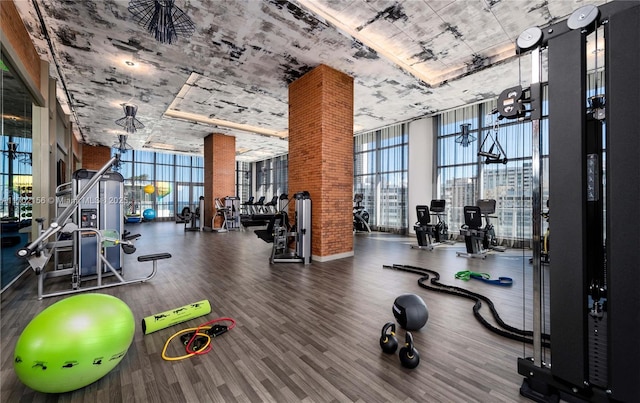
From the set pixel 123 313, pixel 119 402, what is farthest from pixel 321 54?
pixel 119 402

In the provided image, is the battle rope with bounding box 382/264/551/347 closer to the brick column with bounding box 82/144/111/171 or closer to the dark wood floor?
the dark wood floor

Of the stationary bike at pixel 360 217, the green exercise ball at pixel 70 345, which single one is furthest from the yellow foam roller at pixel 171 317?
the stationary bike at pixel 360 217

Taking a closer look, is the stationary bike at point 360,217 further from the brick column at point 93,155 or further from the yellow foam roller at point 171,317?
the brick column at point 93,155

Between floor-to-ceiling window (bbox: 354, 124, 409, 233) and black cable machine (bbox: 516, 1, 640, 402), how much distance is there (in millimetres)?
8416

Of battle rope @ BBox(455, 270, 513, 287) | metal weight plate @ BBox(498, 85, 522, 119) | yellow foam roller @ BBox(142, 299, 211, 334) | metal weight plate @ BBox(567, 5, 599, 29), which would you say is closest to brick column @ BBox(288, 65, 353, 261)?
battle rope @ BBox(455, 270, 513, 287)

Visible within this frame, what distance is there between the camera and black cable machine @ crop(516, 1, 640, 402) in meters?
1.39

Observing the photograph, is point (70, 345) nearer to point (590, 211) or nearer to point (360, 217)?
point (590, 211)

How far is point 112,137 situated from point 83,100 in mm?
4824

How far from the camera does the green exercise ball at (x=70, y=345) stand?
5.05 ft

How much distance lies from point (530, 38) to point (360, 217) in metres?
8.79

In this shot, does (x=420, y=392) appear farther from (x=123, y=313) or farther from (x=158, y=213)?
(x=158, y=213)

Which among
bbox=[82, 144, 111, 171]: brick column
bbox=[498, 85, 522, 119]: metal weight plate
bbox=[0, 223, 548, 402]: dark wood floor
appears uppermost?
bbox=[82, 144, 111, 171]: brick column

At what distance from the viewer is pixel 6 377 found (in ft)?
6.09

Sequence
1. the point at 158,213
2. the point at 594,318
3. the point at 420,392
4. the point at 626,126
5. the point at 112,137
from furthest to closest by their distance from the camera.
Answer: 1. the point at 158,213
2. the point at 112,137
3. the point at 420,392
4. the point at 594,318
5. the point at 626,126
